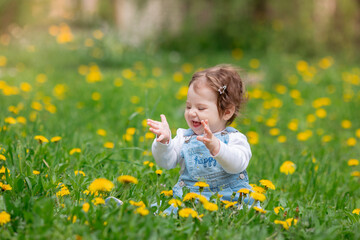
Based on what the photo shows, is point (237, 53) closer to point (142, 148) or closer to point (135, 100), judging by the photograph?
point (135, 100)

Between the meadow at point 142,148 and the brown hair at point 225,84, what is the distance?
16 cm

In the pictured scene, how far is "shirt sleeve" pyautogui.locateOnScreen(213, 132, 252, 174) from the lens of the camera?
181 cm

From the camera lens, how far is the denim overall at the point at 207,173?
6.49ft

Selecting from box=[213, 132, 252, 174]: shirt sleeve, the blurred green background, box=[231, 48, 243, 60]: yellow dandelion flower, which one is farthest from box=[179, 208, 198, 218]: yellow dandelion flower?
box=[231, 48, 243, 60]: yellow dandelion flower

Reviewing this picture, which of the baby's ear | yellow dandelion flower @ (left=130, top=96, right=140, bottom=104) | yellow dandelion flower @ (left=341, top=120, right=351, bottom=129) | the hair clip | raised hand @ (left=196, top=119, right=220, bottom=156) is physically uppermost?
the hair clip

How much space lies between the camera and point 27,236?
57.3 inches

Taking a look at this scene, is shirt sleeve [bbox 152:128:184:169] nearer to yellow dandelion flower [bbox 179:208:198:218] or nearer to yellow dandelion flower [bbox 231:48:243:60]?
yellow dandelion flower [bbox 179:208:198:218]

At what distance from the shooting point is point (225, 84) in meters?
2.02

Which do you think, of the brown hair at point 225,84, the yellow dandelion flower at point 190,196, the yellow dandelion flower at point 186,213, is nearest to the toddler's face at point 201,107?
the brown hair at point 225,84

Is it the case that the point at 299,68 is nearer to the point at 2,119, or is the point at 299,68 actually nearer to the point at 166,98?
the point at 166,98

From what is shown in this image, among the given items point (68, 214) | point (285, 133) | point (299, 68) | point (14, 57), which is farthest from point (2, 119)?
point (14, 57)

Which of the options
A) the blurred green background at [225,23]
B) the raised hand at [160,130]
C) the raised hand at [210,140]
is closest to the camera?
the raised hand at [210,140]

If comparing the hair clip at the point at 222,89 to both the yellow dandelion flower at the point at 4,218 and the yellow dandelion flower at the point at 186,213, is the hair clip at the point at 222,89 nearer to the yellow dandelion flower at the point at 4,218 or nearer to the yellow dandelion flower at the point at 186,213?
the yellow dandelion flower at the point at 186,213

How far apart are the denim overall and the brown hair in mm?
139
